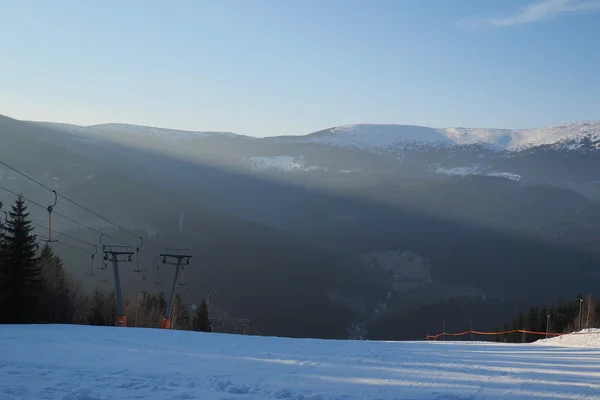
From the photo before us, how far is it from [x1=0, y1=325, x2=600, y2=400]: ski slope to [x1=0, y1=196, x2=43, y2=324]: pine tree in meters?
23.3

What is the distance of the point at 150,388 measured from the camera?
29.2ft

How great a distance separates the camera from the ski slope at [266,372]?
8789 millimetres

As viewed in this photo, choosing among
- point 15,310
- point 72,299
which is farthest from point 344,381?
point 72,299

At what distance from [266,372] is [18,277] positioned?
1244 inches

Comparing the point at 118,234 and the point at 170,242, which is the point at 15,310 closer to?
the point at 118,234

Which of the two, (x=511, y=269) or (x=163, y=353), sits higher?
(x=163, y=353)

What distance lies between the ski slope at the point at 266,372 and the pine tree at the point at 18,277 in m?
23.3

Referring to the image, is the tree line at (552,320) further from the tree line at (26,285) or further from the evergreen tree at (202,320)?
the tree line at (26,285)

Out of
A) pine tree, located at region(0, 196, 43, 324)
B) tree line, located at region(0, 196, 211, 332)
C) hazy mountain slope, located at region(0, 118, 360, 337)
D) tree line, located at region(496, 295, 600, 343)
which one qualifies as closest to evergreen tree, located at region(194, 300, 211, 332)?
tree line, located at region(0, 196, 211, 332)

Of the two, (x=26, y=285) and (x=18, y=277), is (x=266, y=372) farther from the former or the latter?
(x=26, y=285)

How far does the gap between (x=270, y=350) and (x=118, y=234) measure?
464 ft

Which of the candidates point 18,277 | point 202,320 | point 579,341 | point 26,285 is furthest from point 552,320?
point 18,277

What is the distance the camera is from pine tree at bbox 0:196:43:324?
1442 inches

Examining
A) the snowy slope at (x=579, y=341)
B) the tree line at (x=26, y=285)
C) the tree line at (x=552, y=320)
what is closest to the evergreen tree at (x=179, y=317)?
the tree line at (x=26, y=285)
